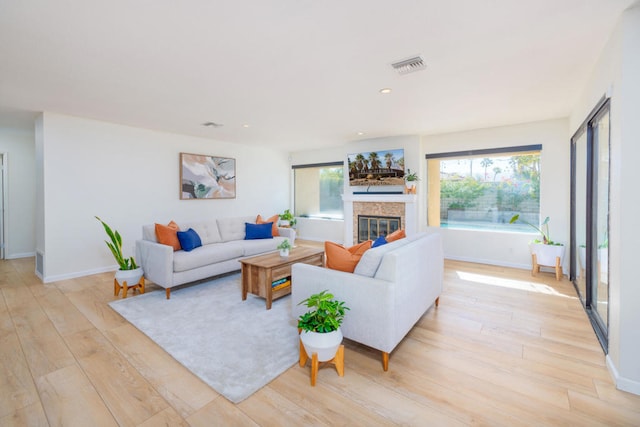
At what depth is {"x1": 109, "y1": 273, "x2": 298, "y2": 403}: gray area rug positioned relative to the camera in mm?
2129

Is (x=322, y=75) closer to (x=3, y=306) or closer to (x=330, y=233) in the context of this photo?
(x=3, y=306)

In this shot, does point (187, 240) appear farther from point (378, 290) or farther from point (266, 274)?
point (378, 290)

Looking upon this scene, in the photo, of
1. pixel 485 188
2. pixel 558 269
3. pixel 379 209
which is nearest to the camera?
pixel 558 269

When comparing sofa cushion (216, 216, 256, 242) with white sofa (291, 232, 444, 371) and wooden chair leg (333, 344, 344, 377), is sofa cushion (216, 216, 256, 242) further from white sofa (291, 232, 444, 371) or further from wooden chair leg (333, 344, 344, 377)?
wooden chair leg (333, 344, 344, 377)

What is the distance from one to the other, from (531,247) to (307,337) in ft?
14.3

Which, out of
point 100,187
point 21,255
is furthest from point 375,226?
point 21,255

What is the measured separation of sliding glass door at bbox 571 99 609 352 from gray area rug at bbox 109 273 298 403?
2.75 m

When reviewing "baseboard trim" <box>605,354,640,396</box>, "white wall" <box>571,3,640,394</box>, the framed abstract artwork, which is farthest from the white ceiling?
"baseboard trim" <box>605,354,640,396</box>

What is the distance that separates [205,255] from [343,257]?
233 centimetres

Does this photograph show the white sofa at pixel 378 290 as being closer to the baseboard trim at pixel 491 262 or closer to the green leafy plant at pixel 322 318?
the green leafy plant at pixel 322 318

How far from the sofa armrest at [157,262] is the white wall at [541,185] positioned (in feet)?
15.9

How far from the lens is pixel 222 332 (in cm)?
275

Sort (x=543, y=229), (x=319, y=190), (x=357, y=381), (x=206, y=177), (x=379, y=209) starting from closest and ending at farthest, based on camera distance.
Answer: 1. (x=357, y=381)
2. (x=543, y=229)
3. (x=206, y=177)
4. (x=379, y=209)
5. (x=319, y=190)

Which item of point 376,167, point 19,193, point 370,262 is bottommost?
point 370,262
